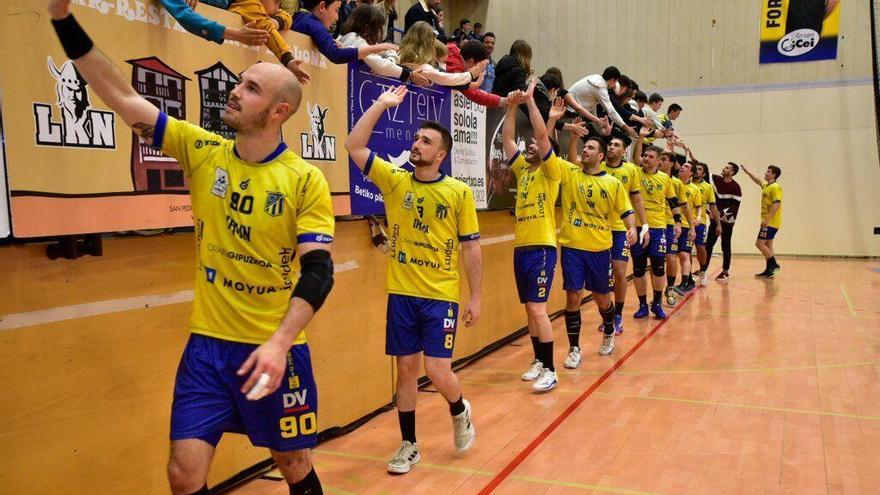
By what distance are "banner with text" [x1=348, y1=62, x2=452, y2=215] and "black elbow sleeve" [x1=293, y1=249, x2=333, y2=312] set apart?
2607 millimetres

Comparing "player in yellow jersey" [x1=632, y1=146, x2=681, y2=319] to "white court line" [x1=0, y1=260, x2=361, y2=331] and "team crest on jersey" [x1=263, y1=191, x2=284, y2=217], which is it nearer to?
"white court line" [x1=0, y1=260, x2=361, y2=331]

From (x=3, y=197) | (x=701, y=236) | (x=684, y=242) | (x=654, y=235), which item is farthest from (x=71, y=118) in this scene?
(x=701, y=236)

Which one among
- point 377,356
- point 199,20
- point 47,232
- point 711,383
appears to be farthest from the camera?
point 711,383

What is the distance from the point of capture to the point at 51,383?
3.04 meters

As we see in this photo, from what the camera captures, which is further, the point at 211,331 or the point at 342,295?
the point at 342,295

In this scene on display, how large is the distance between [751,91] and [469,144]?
1426 cm

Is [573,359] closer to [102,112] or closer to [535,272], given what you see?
[535,272]

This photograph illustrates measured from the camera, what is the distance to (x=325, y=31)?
4.68 metres

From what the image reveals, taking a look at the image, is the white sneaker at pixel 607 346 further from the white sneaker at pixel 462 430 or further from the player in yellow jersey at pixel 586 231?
the white sneaker at pixel 462 430

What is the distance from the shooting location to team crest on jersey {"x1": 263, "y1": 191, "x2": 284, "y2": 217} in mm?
2711

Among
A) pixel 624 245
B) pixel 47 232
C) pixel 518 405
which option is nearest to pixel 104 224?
pixel 47 232

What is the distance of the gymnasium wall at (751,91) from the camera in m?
17.7

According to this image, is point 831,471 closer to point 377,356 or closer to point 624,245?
point 377,356

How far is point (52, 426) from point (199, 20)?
206cm
